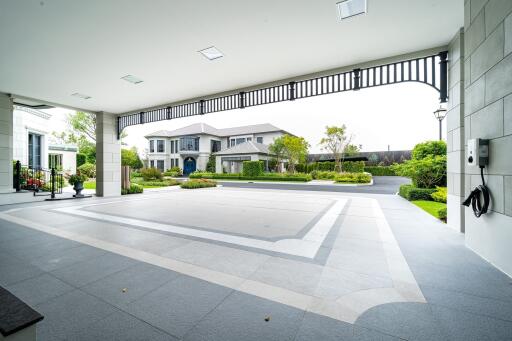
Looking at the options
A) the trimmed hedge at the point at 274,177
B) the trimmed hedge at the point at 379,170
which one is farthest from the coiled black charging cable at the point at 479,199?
the trimmed hedge at the point at 379,170

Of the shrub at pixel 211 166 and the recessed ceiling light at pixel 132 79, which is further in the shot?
the shrub at pixel 211 166

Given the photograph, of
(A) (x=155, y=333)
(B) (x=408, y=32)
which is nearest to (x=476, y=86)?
(B) (x=408, y=32)

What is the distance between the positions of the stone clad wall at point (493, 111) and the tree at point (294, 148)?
21.7 metres

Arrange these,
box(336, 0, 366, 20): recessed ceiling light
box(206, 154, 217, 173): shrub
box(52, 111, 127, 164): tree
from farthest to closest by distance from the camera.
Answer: box(206, 154, 217, 173): shrub < box(52, 111, 127, 164): tree < box(336, 0, 366, 20): recessed ceiling light

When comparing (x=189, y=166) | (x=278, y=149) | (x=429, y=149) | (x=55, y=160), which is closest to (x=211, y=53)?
(x=429, y=149)

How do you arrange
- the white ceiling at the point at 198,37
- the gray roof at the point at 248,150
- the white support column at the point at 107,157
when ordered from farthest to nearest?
the gray roof at the point at 248,150 < the white support column at the point at 107,157 < the white ceiling at the point at 198,37

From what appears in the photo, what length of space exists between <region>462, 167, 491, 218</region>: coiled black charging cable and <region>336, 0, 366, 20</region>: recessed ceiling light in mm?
3250

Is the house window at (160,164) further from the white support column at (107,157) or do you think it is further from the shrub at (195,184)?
the white support column at (107,157)

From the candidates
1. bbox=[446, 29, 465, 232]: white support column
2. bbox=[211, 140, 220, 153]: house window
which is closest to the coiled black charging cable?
bbox=[446, 29, 465, 232]: white support column

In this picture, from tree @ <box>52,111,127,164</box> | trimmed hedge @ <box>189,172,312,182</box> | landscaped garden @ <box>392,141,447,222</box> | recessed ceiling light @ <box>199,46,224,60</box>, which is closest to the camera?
recessed ceiling light @ <box>199,46,224,60</box>

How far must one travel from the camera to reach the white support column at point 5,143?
809 cm

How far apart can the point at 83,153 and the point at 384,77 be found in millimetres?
32383

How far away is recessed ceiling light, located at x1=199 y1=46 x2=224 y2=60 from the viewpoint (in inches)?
205

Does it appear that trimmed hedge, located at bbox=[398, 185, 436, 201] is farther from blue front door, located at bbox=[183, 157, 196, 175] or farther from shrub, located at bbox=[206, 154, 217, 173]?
blue front door, located at bbox=[183, 157, 196, 175]
